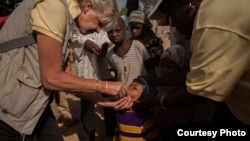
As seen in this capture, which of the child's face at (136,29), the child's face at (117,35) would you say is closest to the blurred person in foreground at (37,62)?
the child's face at (117,35)

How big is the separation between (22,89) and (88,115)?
216 centimetres

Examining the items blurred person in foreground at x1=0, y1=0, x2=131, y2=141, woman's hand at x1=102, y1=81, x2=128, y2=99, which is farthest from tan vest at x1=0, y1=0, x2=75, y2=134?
woman's hand at x1=102, y1=81, x2=128, y2=99

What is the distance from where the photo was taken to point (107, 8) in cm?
249

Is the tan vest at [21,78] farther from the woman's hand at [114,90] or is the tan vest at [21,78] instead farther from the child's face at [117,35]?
the child's face at [117,35]

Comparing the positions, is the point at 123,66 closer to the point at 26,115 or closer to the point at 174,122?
the point at 174,122

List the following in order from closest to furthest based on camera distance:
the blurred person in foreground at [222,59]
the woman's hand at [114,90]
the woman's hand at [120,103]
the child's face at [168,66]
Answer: the blurred person in foreground at [222,59] < the woman's hand at [114,90] < the woman's hand at [120,103] < the child's face at [168,66]

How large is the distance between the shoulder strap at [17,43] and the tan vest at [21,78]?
0.07 feet

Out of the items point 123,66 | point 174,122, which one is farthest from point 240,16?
point 123,66

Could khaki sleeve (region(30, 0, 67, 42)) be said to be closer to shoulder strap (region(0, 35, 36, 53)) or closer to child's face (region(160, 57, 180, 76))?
shoulder strap (region(0, 35, 36, 53))

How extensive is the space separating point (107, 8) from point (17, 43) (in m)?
0.67

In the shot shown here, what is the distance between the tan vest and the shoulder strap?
0.07ft

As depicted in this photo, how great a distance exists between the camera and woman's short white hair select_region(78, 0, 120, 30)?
2.42 m

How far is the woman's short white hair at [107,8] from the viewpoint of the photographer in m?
2.42

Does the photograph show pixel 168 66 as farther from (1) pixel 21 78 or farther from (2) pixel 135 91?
(1) pixel 21 78
